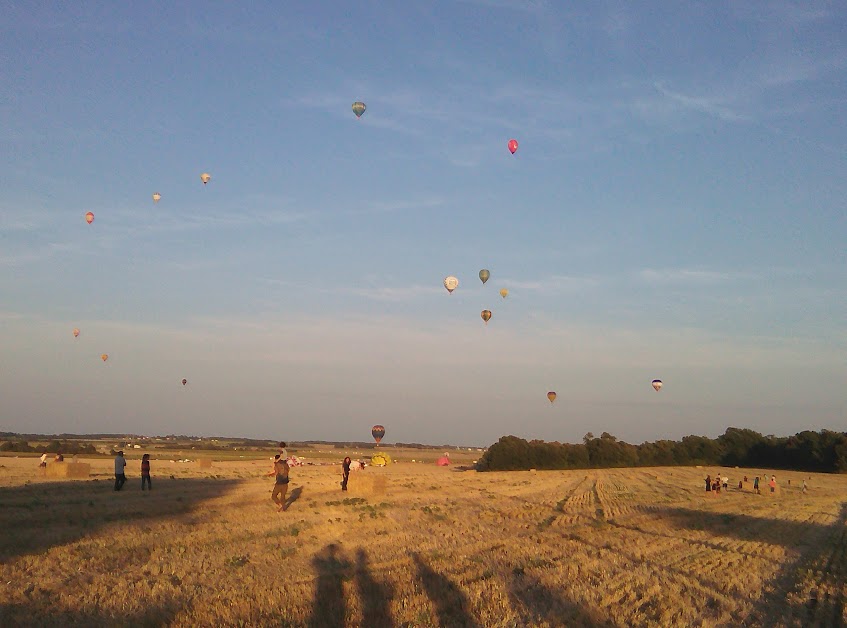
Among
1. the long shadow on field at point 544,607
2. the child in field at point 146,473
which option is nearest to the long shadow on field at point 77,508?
the child in field at point 146,473

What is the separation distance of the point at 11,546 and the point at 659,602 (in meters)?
11.3

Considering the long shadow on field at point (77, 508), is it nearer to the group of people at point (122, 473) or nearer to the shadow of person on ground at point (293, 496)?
the group of people at point (122, 473)

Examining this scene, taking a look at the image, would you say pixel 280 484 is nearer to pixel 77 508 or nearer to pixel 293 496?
pixel 77 508

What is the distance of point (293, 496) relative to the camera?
2959 cm

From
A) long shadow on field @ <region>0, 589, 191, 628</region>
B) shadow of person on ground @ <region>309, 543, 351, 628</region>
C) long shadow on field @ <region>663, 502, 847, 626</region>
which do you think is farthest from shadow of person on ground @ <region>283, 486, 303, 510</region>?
long shadow on field @ <region>0, 589, 191, 628</region>

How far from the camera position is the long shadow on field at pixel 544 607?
10.3 meters

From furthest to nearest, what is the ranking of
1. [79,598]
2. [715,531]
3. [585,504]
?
[585,504] → [715,531] → [79,598]

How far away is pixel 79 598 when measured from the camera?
10547mm

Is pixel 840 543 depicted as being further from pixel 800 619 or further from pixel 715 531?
pixel 800 619

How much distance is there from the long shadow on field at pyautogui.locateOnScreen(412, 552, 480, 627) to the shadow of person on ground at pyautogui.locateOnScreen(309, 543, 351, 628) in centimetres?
126

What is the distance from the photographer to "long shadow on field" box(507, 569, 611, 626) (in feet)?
33.9

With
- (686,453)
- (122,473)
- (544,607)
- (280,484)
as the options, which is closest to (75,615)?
(544,607)

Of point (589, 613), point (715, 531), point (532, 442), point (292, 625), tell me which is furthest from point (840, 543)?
point (532, 442)

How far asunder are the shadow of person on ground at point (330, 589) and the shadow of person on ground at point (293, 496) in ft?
A: 29.8
